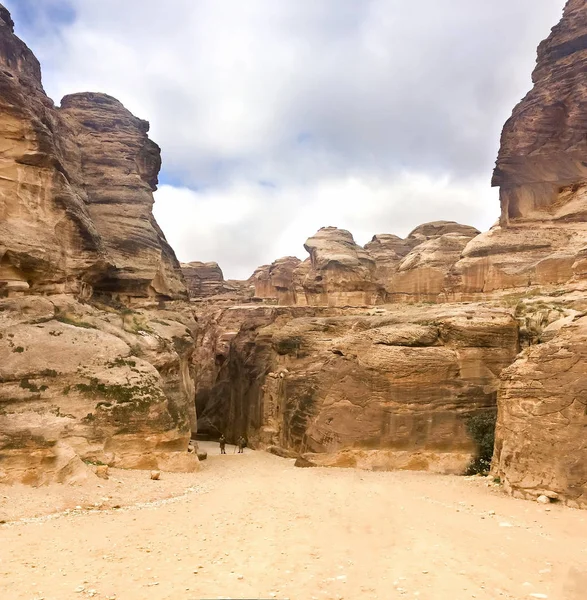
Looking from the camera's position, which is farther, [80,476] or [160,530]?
[80,476]

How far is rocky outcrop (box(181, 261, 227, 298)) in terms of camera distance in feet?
279

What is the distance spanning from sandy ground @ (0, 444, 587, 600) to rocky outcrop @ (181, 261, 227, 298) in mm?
68180

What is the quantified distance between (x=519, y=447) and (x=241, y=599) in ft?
34.4

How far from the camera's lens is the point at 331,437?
871 inches

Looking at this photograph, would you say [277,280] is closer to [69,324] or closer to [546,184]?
[546,184]

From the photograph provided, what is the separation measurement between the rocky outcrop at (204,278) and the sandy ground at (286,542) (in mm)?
68180

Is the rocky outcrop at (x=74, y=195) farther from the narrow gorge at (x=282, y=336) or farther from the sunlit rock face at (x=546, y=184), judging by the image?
the sunlit rock face at (x=546, y=184)

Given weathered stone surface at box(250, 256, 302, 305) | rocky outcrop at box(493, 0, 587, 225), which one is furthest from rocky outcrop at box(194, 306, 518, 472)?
weathered stone surface at box(250, 256, 302, 305)

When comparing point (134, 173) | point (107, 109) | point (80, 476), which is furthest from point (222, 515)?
point (107, 109)

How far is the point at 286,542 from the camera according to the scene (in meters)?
10.9

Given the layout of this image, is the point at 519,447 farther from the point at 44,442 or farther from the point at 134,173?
the point at 134,173

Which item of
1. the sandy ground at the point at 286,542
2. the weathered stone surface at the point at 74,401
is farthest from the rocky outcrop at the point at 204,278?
the sandy ground at the point at 286,542

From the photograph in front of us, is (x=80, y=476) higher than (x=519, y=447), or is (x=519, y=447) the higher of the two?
(x=519, y=447)

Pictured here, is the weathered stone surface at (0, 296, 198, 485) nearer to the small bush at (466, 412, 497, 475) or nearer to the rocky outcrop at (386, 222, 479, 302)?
the small bush at (466, 412, 497, 475)
